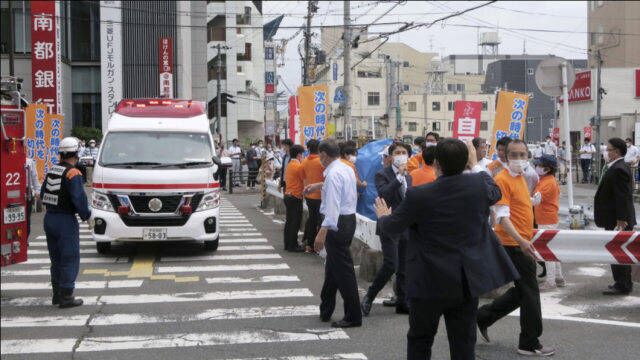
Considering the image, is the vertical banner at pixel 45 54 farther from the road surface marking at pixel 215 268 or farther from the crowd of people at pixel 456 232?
the crowd of people at pixel 456 232

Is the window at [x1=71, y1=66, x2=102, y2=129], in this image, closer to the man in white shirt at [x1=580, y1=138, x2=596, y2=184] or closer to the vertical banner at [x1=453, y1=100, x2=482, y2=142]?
the man in white shirt at [x1=580, y1=138, x2=596, y2=184]

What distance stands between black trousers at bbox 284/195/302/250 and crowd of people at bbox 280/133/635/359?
2566 mm

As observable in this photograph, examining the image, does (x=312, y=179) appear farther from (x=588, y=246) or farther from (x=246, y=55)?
(x=246, y=55)

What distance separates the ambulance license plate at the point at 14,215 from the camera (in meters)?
8.04

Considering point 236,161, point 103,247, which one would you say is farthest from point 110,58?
point 103,247

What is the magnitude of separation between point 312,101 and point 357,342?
13417mm

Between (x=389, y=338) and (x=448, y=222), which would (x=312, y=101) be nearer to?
(x=389, y=338)

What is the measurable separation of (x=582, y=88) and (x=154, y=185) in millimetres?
39847

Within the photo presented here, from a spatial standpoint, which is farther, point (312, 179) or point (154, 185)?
point (312, 179)

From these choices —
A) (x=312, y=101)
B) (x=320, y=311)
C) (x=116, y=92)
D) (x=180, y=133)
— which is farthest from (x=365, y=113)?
(x=320, y=311)

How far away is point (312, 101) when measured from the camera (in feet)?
66.0

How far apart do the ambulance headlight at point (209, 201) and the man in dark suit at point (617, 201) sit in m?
6.26

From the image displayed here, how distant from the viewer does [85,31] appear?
45344mm

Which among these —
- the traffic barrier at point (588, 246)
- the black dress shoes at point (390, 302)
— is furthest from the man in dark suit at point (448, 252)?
the traffic barrier at point (588, 246)
